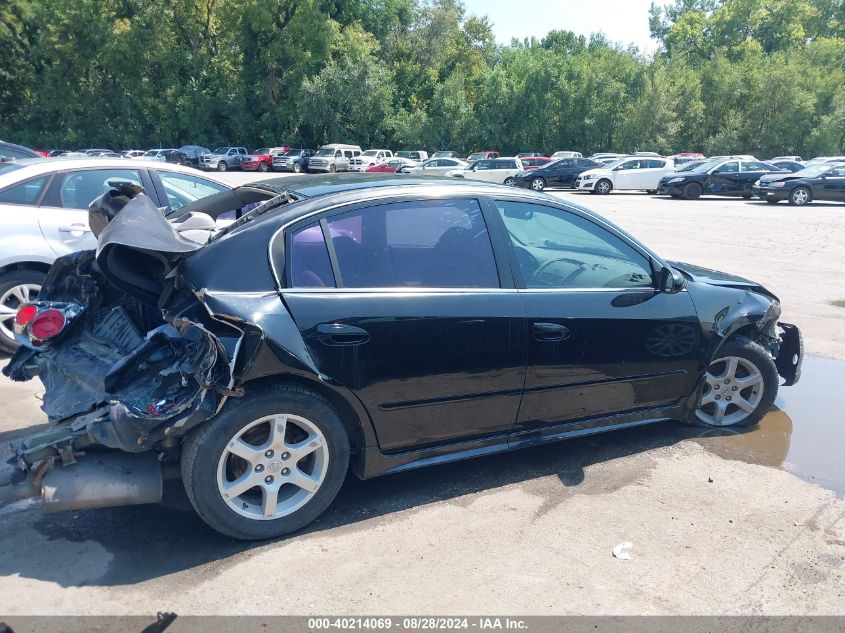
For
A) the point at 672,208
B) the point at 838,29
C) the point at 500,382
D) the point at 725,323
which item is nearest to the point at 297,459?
the point at 500,382

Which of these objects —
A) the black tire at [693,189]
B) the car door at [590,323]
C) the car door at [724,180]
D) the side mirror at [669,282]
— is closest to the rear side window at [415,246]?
the car door at [590,323]

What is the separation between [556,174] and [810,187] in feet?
35.3

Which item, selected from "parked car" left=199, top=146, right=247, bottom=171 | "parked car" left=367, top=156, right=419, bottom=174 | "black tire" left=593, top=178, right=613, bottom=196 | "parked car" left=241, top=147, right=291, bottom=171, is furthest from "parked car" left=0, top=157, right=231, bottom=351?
"parked car" left=199, top=146, right=247, bottom=171

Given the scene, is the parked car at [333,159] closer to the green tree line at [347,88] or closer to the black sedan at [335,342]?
the green tree line at [347,88]

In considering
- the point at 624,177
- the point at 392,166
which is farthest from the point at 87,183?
the point at 392,166

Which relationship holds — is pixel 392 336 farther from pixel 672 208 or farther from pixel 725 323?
pixel 672 208

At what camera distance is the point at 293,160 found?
4322cm

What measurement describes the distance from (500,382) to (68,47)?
55.6 meters

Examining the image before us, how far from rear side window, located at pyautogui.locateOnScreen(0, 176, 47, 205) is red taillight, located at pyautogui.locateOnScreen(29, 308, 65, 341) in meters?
→ 2.56

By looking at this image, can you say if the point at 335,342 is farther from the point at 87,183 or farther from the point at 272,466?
the point at 87,183

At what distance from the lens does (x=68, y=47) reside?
49094 millimetres

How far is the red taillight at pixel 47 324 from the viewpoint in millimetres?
3918

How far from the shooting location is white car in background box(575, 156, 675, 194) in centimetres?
2952

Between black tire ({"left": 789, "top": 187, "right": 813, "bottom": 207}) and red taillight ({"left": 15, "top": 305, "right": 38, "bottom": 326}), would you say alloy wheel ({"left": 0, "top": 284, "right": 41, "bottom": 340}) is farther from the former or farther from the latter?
black tire ({"left": 789, "top": 187, "right": 813, "bottom": 207})
